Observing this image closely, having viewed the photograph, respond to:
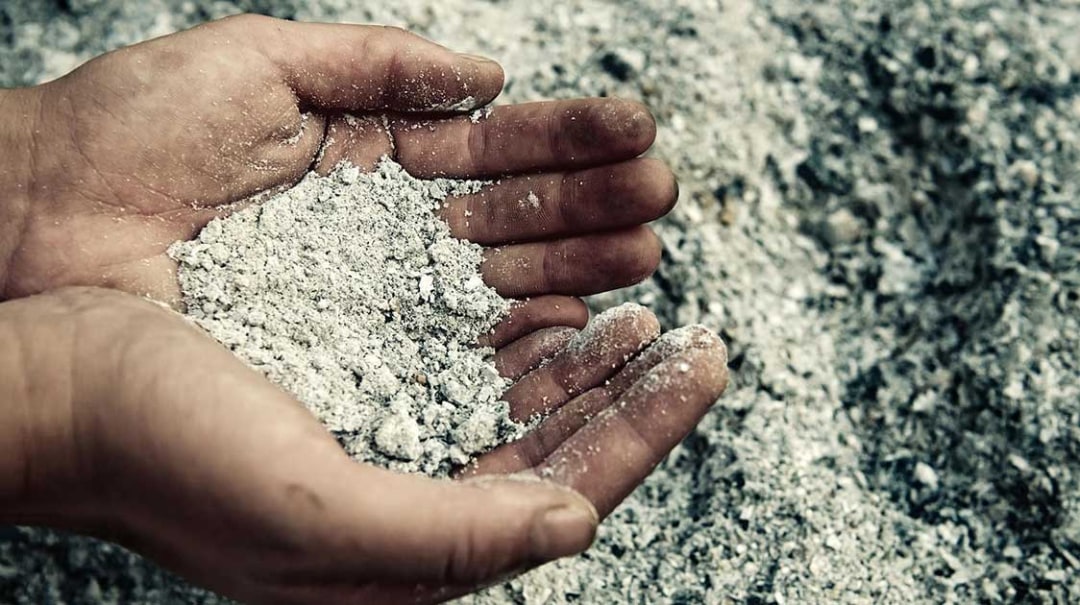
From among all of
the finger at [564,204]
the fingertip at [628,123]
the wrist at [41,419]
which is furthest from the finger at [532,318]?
the wrist at [41,419]

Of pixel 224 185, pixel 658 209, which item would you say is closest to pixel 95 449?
pixel 224 185

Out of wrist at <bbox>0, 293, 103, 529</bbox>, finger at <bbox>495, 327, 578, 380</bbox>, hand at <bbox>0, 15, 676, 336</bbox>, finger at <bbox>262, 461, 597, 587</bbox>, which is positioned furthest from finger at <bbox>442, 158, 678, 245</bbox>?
wrist at <bbox>0, 293, 103, 529</bbox>

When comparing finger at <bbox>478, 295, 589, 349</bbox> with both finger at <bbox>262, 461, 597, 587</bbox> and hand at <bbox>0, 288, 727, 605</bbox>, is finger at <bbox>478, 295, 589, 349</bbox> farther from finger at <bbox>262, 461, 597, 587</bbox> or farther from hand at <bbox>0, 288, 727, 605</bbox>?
finger at <bbox>262, 461, 597, 587</bbox>

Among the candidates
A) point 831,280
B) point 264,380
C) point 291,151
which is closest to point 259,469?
point 264,380

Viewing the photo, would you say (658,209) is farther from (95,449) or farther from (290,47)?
(95,449)

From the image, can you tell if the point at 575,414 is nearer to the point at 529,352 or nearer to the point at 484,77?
the point at 529,352

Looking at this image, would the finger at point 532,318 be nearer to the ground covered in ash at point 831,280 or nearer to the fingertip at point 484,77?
the ground covered in ash at point 831,280
